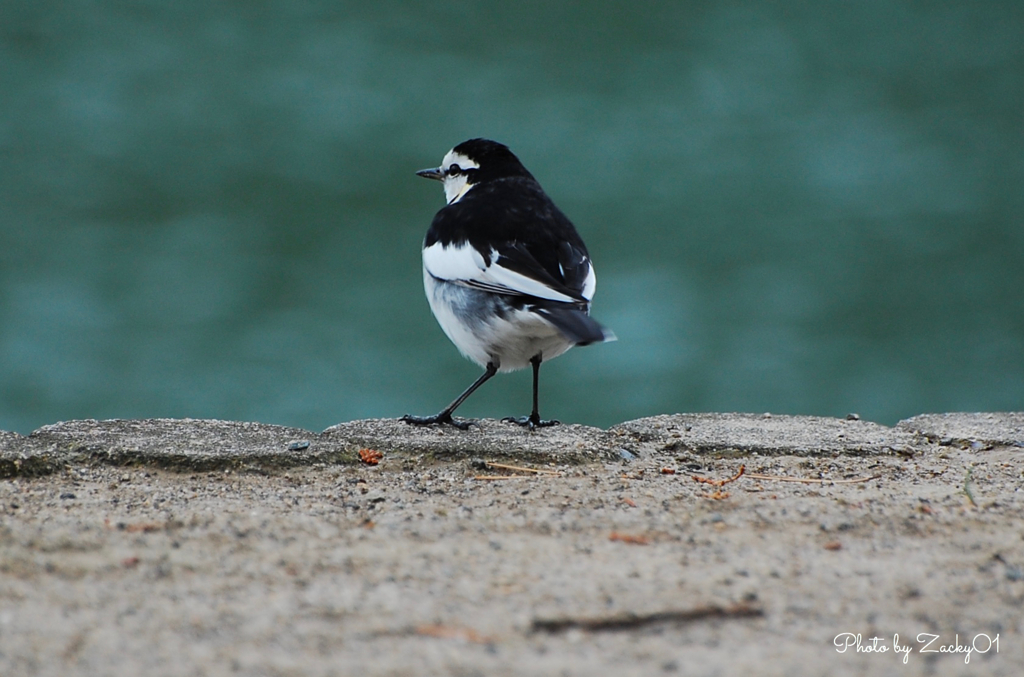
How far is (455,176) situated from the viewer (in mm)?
5543

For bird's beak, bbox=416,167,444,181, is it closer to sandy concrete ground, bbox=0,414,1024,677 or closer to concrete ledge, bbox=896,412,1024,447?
sandy concrete ground, bbox=0,414,1024,677

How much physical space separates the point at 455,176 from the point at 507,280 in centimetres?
150

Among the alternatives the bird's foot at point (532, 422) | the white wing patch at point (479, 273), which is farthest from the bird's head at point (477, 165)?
the bird's foot at point (532, 422)

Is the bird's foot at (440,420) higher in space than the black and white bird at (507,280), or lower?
lower

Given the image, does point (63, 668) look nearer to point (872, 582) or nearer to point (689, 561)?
point (689, 561)

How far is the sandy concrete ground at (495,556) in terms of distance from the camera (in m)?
2.00

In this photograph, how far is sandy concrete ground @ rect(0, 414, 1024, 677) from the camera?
200 cm

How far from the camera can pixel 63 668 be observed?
1.91m

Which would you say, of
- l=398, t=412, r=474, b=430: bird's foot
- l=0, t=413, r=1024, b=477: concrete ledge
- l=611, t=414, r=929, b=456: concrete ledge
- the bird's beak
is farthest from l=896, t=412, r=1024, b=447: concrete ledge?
the bird's beak

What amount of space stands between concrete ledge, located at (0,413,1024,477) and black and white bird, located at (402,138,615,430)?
0.38 metres

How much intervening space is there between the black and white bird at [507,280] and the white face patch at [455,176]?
0.42 m

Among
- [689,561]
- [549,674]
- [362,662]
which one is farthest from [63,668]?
[689,561]

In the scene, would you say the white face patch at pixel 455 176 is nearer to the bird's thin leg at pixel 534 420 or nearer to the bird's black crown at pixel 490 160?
the bird's black crown at pixel 490 160

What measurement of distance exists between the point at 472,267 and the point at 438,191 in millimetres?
13050
